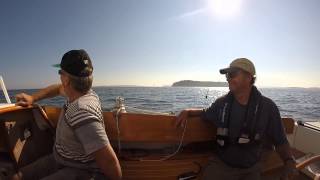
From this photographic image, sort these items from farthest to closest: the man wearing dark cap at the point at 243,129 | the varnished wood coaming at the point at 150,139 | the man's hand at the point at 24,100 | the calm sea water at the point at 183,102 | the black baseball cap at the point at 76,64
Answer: the calm sea water at the point at 183,102 < the varnished wood coaming at the point at 150,139 < the man wearing dark cap at the point at 243,129 < the man's hand at the point at 24,100 < the black baseball cap at the point at 76,64

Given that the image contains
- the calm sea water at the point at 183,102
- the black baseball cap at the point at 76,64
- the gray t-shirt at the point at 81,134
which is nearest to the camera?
the gray t-shirt at the point at 81,134

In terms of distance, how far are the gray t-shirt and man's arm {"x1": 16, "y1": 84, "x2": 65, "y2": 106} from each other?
0.75m

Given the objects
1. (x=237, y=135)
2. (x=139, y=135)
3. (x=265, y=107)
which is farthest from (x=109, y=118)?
(x=265, y=107)

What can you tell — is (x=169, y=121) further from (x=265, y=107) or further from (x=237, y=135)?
(x=265, y=107)

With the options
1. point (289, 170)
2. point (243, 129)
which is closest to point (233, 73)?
point (243, 129)

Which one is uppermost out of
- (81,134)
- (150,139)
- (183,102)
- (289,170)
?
(81,134)

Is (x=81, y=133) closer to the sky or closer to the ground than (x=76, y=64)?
closer to the ground

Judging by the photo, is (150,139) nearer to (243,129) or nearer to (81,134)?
(243,129)

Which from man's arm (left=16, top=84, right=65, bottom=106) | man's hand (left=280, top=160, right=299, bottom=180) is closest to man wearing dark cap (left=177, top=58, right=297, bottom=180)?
man's hand (left=280, top=160, right=299, bottom=180)

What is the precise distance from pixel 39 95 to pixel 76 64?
1.13 metres

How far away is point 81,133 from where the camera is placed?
1936mm

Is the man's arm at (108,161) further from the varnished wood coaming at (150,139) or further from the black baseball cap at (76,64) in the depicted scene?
the varnished wood coaming at (150,139)

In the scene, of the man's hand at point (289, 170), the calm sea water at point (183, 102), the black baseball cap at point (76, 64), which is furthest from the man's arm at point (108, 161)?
the calm sea water at point (183, 102)

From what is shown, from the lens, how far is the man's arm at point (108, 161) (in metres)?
1.94
